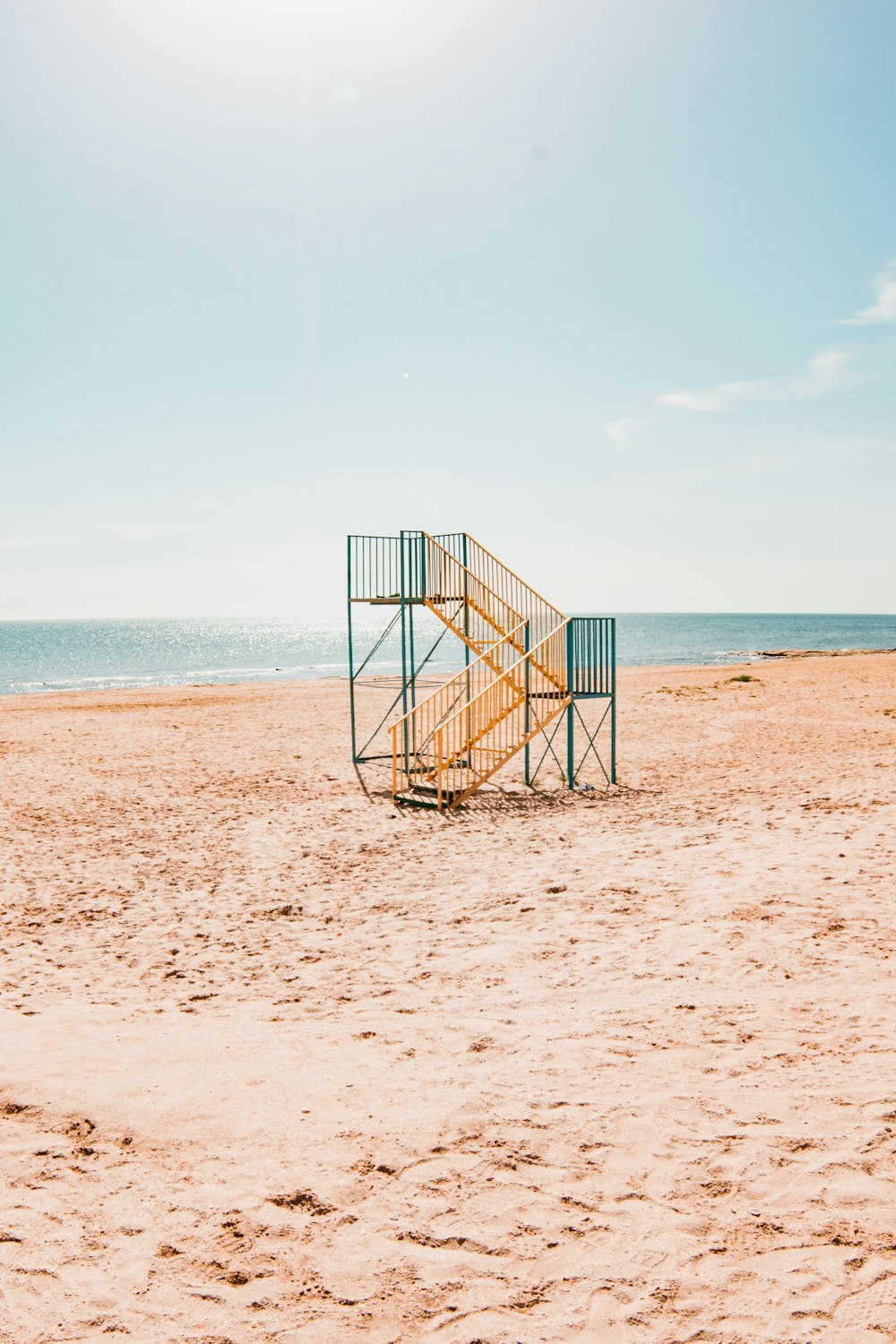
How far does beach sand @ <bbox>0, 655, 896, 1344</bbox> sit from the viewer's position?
354 cm

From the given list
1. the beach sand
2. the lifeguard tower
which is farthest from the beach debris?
the lifeguard tower

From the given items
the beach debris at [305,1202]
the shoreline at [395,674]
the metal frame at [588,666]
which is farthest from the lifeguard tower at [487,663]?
the shoreline at [395,674]

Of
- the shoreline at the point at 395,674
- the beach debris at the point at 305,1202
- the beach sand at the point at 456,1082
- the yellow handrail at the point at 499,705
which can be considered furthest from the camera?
the shoreline at the point at 395,674

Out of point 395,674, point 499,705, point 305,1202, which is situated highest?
point 499,705

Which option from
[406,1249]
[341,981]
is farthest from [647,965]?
[406,1249]

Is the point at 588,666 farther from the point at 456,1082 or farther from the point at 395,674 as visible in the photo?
the point at 395,674

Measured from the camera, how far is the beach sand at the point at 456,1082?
3.54 metres

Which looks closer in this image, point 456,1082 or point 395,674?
point 456,1082

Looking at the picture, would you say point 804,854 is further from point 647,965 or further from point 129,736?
point 129,736

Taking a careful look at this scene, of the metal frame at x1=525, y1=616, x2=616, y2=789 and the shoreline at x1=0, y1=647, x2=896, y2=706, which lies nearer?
the metal frame at x1=525, y1=616, x2=616, y2=789

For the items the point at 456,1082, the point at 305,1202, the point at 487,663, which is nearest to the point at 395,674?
the point at 487,663

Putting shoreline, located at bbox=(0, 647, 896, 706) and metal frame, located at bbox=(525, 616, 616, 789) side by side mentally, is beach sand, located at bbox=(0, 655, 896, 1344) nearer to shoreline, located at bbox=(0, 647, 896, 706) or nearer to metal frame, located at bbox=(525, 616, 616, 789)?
metal frame, located at bbox=(525, 616, 616, 789)

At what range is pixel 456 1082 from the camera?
16.8ft

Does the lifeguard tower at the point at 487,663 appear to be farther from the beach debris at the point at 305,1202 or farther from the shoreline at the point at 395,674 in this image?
the shoreline at the point at 395,674
